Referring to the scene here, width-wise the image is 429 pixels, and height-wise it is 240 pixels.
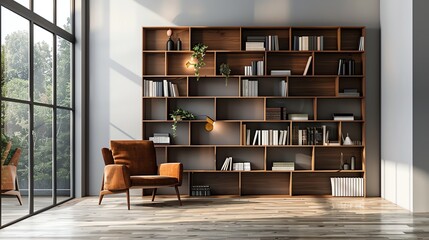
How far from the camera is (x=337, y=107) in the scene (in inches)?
352

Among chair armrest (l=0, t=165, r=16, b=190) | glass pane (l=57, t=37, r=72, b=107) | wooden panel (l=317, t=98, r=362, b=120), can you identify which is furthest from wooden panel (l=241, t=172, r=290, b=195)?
chair armrest (l=0, t=165, r=16, b=190)

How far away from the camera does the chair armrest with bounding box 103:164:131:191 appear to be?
7.53 metres

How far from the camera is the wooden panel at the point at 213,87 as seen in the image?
353 inches

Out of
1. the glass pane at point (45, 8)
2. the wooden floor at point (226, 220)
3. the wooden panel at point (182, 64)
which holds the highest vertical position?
the glass pane at point (45, 8)

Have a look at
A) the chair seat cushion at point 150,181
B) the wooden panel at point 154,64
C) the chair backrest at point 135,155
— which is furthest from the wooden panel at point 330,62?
the chair seat cushion at point 150,181

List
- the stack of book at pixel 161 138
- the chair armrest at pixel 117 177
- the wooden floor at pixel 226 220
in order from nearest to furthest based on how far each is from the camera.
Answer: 1. the wooden floor at pixel 226 220
2. the chair armrest at pixel 117 177
3. the stack of book at pixel 161 138

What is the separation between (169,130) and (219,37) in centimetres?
158

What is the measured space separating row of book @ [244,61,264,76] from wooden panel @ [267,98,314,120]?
475 mm

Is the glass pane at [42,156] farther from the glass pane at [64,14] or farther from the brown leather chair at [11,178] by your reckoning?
the glass pane at [64,14]

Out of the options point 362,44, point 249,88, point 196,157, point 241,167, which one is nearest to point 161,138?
point 196,157

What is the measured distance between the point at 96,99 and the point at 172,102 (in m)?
1.15

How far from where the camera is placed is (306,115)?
28.7 ft

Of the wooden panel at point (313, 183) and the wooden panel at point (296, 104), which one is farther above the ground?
the wooden panel at point (296, 104)

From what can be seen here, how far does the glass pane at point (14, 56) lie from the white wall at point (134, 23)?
223 centimetres
